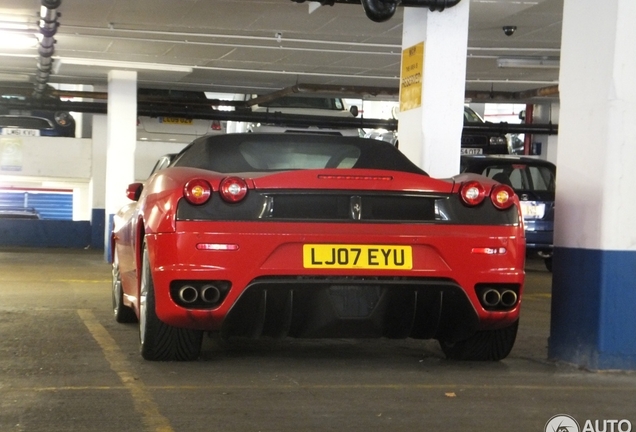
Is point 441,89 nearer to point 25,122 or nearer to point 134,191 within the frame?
point 134,191

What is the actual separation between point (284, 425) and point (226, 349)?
227cm

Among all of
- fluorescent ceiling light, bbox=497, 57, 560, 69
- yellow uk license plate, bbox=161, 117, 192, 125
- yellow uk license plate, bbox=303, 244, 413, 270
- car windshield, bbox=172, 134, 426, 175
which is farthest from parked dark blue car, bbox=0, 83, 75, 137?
yellow uk license plate, bbox=303, 244, 413, 270

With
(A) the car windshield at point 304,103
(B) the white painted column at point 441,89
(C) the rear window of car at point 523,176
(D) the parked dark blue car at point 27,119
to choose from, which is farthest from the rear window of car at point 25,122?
(B) the white painted column at point 441,89

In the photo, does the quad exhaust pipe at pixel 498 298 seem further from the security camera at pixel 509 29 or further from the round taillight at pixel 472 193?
the security camera at pixel 509 29

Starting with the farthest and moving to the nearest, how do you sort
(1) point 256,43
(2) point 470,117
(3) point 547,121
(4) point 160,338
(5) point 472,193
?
(2) point 470,117, (3) point 547,121, (1) point 256,43, (4) point 160,338, (5) point 472,193

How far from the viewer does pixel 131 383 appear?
494 centimetres

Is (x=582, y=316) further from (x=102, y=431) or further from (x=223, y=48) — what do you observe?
(x=223, y=48)

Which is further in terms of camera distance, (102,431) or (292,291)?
(292,291)

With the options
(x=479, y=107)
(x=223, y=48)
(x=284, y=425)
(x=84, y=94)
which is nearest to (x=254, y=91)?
(x=84, y=94)

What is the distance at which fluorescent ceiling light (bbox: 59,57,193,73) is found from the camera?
53.8ft

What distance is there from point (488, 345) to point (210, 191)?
6.37 feet

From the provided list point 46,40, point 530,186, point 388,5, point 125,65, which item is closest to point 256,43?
point 46,40

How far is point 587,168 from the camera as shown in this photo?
5840mm

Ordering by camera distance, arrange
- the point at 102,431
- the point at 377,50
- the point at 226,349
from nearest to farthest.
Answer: the point at 102,431 → the point at 226,349 → the point at 377,50
